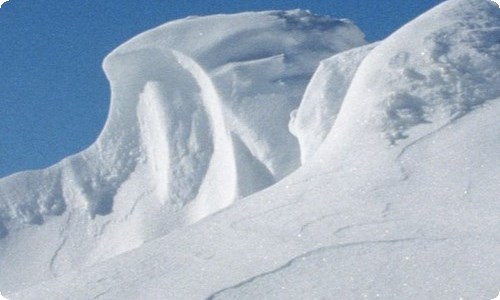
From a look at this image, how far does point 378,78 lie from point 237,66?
212cm

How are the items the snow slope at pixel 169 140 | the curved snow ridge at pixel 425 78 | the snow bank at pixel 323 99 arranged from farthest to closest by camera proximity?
the snow slope at pixel 169 140 < the snow bank at pixel 323 99 < the curved snow ridge at pixel 425 78

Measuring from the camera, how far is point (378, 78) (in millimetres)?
6551

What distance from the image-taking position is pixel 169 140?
8.75 meters

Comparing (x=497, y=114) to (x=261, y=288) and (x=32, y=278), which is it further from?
(x=32, y=278)

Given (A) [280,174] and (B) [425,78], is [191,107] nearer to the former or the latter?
(A) [280,174]

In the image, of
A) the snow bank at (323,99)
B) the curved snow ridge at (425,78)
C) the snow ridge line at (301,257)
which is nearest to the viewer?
the snow ridge line at (301,257)

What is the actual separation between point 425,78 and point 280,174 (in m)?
1.61

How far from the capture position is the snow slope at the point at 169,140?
817 cm

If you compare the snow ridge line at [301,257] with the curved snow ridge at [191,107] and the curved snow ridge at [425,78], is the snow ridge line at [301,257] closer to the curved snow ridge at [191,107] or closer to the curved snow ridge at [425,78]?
the curved snow ridge at [425,78]

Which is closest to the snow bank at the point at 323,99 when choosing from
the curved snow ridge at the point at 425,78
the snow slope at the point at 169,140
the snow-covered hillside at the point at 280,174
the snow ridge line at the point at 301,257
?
the snow-covered hillside at the point at 280,174

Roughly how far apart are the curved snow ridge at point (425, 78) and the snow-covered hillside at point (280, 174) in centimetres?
1

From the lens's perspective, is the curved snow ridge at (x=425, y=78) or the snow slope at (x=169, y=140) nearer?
the curved snow ridge at (x=425, y=78)

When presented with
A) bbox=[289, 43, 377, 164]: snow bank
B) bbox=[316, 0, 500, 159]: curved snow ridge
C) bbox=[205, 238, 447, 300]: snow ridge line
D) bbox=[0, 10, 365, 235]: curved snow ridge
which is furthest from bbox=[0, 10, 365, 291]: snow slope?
bbox=[205, 238, 447, 300]: snow ridge line

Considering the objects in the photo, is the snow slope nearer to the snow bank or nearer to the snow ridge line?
the snow bank
